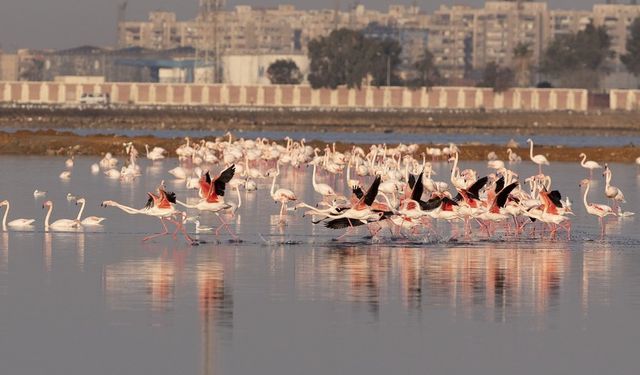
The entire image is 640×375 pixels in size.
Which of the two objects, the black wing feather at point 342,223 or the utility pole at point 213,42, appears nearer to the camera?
the black wing feather at point 342,223

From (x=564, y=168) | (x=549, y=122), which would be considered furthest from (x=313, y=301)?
(x=549, y=122)

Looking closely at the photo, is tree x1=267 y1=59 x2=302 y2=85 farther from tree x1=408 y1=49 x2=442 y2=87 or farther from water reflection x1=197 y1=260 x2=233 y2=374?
water reflection x1=197 y1=260 x2=233 y2=374

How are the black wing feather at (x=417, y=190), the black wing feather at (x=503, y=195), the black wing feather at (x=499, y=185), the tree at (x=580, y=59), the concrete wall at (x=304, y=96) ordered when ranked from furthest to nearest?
the tree at (x=580, y=59) < the concrete wall at (x=304, y=96) < the black wing feather at (x=499, y=185) < the black wing feather at (x=503, y=195) < the black wing feather at (x=417, y=190)

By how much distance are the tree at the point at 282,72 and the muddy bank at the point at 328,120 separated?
20698 mm

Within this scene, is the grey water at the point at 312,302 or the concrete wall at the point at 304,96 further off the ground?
the concrete wall at the point at 304,96

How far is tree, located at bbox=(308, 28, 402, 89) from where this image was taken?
141 meters

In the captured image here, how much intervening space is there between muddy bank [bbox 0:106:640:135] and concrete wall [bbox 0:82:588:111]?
934cm

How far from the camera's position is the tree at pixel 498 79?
14062 cm

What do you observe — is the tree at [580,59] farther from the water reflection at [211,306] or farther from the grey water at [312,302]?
the water reflection at [211,306]

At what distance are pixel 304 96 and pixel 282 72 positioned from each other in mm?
9318

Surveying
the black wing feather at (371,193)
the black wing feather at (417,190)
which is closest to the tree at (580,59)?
the black wing feather at (417,190)

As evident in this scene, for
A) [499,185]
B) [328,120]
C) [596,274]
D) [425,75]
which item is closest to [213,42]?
[425,75]

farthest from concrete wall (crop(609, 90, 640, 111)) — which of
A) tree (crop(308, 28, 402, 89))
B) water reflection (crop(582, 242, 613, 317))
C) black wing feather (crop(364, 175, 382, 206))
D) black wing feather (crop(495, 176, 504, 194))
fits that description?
black wing feather (crop(364, 175, 382, 206))

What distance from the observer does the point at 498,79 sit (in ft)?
469
